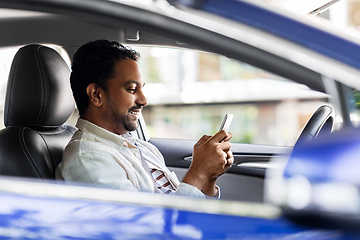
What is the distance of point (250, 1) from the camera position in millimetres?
918

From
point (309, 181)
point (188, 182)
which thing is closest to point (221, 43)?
point (309, 181)

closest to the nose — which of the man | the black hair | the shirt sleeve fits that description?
the man

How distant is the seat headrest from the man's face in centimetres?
24

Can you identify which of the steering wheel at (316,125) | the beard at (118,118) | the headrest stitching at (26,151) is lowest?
the headrest stitching at (26,151)

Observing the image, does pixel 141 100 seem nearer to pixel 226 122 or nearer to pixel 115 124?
pixel 115 124

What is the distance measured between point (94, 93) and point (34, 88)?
0.25 m

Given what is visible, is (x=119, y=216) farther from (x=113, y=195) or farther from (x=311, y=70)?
(x=311, y=70)

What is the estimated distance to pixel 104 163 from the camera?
5.20 ft

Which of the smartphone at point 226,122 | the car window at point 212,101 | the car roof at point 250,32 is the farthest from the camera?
the car window at point 212,101

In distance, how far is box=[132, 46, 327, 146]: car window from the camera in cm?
1577

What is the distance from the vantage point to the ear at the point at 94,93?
1.84 m

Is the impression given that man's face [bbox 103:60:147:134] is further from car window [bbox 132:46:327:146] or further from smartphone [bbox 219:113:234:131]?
car window [bbox 132:46:327:146]

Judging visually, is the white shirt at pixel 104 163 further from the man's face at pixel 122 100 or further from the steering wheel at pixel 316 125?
the steering wheel at pixel 316 125

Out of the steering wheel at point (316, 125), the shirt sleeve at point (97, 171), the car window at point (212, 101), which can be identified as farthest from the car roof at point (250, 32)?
the car window at point (212, 101)
